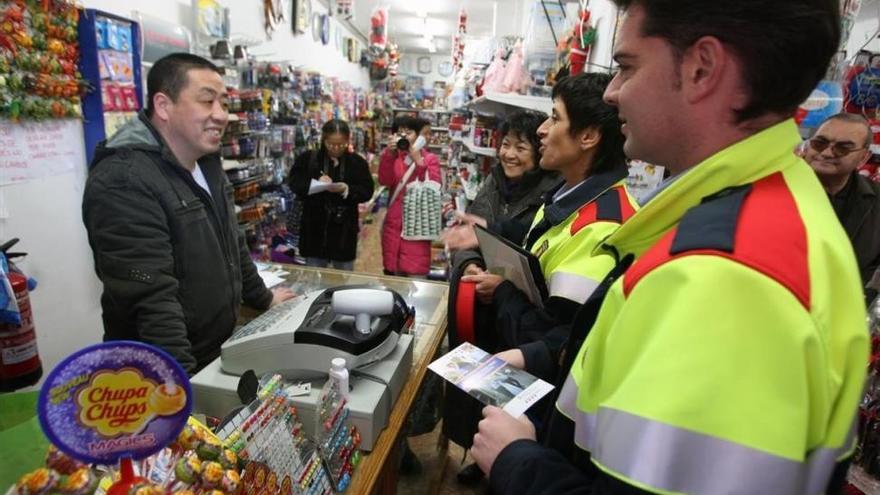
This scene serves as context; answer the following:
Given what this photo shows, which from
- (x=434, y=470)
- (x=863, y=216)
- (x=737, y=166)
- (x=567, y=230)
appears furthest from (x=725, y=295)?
(x=863, y=216)

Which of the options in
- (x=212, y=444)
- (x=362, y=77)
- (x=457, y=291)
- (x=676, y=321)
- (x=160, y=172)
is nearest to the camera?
(x=676, y=321)

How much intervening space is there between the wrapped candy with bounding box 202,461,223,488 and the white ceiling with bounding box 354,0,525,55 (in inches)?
296

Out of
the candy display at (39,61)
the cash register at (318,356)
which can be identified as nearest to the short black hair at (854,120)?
the cash register at (318,356)

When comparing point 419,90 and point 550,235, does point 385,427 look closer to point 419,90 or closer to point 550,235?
point 550,235

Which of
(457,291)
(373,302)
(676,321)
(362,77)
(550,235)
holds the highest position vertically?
(362,77)

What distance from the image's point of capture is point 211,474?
29.0 inches

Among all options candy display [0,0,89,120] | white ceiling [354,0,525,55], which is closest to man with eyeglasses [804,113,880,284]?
candy display [0,0,89,120]

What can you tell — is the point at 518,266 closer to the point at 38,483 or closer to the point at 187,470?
the point at 187,470

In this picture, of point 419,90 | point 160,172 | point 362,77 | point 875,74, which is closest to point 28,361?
point 160,172

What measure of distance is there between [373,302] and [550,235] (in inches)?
27.7

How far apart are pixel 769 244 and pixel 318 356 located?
0.93 metres

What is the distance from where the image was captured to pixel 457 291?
6.05 ft

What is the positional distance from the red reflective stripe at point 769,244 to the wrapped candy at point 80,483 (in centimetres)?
77

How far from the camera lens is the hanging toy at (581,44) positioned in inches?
107
